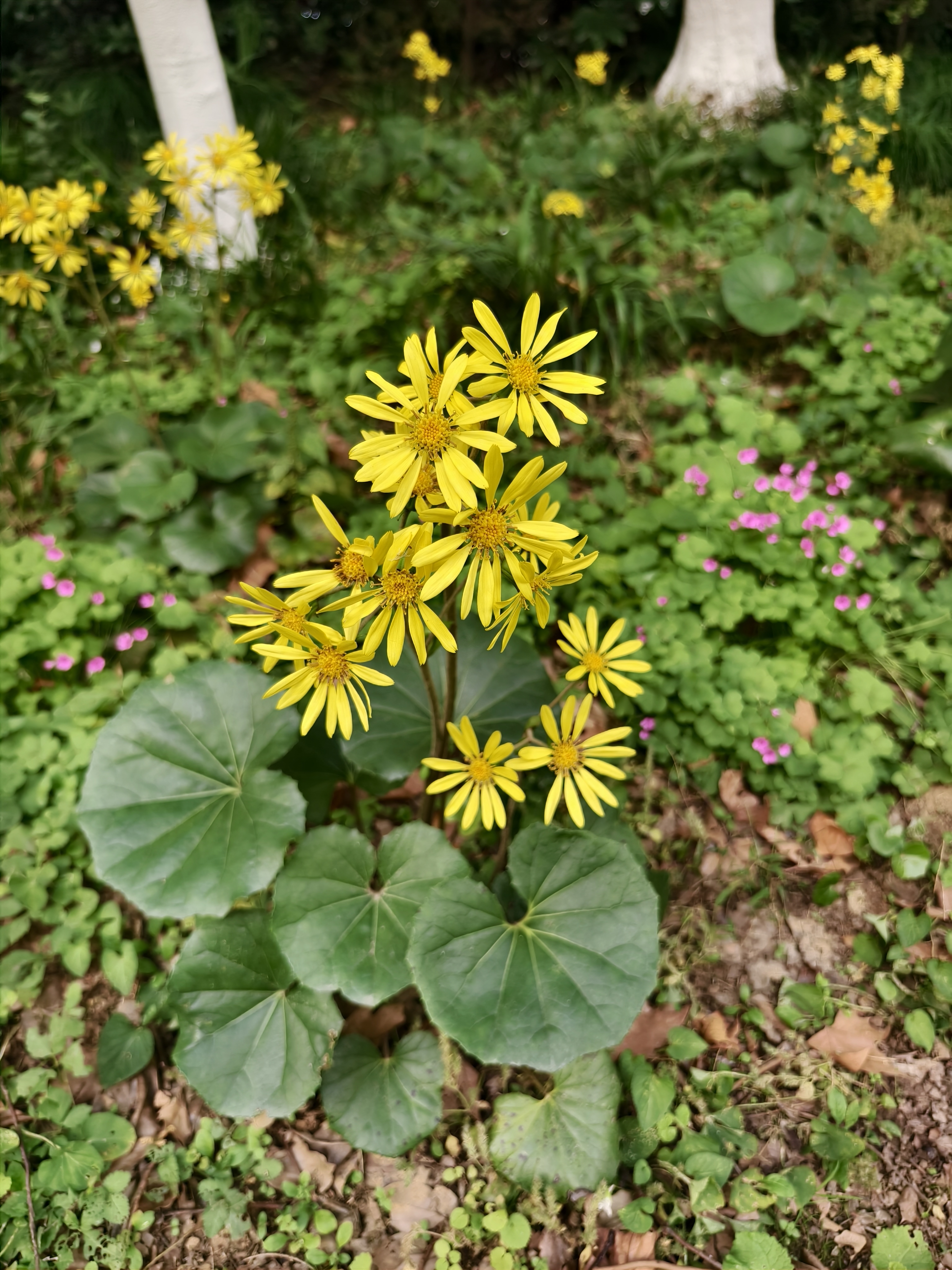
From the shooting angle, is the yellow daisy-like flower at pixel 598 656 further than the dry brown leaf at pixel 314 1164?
No

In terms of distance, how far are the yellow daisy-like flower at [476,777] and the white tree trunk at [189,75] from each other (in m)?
2.48

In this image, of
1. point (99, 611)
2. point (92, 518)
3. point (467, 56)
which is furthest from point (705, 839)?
point (467, 56)

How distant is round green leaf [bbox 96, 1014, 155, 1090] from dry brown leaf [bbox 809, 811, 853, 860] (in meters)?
1.84

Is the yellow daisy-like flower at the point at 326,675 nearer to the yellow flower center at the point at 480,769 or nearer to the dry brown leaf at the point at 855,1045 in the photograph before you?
the yellow flower center at the point at 480,769

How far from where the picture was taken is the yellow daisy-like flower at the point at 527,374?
1.20 meters

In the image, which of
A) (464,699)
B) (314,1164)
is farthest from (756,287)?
(314,1164)

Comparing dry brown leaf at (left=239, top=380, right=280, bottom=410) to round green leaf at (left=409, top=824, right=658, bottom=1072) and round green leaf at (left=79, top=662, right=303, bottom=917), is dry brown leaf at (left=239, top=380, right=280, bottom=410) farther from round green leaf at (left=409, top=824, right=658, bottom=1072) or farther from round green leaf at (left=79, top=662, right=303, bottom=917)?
round green leaf at (left=409, top=824, right=658, bottom=1072)

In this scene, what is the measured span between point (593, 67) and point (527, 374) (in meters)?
4.40

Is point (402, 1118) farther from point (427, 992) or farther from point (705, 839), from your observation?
point (705, 839)

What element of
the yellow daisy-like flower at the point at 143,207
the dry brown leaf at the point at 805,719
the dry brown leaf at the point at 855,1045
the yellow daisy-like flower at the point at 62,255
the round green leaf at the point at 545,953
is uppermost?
the yellow daisy-like flower at the point at 143,207

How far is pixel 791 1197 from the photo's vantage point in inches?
67.9

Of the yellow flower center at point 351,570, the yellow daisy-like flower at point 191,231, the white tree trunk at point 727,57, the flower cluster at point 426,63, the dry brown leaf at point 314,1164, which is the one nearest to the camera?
the yellow flower center at point 351,570

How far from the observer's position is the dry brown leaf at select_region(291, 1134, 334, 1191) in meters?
1.82

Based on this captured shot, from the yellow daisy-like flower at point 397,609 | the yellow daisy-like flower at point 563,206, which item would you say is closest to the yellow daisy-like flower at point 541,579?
the yellow daisy-like flower at point 397,609
